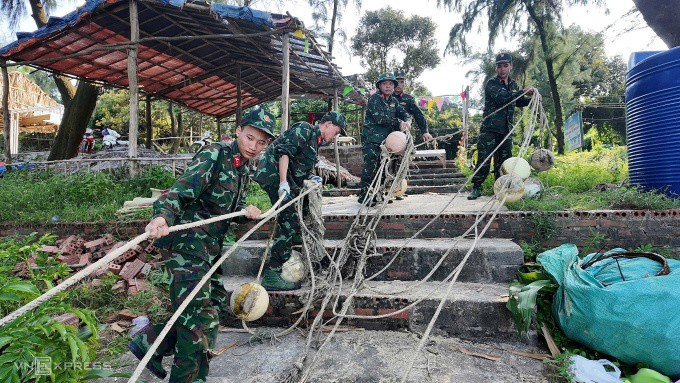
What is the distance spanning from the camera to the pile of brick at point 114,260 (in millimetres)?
3514

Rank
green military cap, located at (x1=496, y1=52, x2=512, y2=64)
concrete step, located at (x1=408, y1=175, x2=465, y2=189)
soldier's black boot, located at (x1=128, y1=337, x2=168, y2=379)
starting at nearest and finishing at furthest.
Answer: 1. soldier's black boot, located at (x1=128, y1=337, x2=168, y2=379)
2. green military cap, located at (x1=496, y1=52, x2=512, y2=64)
3. concrete step, located at (x1=408, y1=175, x2=465, y2=189)

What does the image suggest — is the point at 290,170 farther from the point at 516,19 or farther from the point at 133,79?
the point at 516,19

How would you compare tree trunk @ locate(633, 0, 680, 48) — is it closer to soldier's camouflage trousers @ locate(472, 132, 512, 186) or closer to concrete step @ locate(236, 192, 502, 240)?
soldier's camouflage trousers @ locate(472, 132, 512, 186)

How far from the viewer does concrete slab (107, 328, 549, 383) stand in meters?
2.22

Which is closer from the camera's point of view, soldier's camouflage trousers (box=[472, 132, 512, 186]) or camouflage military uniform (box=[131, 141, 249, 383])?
camouflage military uniform (box=[131, 141, 249, 383])

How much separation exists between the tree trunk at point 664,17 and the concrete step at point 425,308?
4684 mm

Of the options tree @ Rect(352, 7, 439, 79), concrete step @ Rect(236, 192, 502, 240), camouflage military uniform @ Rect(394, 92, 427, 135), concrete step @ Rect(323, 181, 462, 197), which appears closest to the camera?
concrete step @ Rect(236, 192, 502, 240)

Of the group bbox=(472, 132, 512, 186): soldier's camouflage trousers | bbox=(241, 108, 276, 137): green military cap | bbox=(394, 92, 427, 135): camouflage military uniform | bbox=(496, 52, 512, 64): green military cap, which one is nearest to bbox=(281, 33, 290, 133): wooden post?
bbox=(394, 92, 427, 135): camouflage military uniform

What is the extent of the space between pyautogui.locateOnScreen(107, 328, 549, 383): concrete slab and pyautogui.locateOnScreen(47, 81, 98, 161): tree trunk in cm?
913

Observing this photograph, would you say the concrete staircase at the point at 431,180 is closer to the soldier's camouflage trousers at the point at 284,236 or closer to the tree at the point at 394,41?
the soldier's camouflage trousers at the point at 284,236

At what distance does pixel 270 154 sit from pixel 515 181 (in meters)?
2.12

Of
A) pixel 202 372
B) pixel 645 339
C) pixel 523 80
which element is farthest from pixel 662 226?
pixel 523 80

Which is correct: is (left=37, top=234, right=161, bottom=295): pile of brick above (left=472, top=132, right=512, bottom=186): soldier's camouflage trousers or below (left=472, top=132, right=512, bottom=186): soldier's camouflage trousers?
below

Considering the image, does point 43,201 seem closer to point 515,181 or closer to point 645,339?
point 515,181
